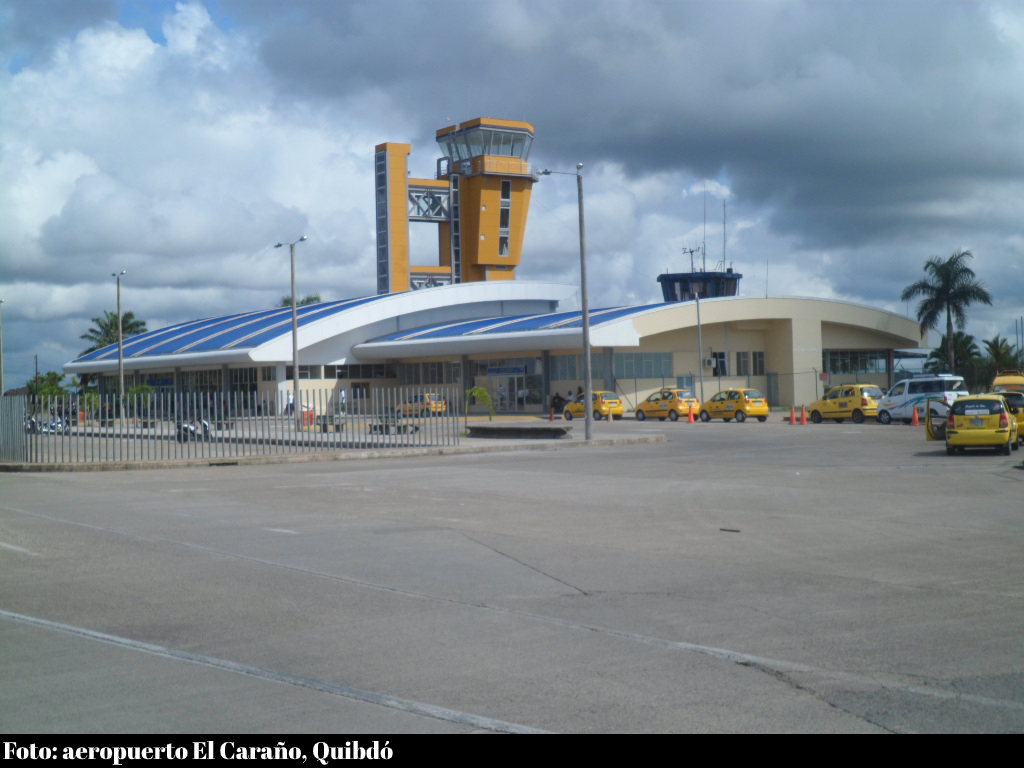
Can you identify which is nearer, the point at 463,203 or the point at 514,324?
the point at 514,324

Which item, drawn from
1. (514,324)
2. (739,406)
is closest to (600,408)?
(739,406)

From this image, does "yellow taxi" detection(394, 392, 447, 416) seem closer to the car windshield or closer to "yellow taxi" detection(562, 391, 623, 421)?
the car windshield

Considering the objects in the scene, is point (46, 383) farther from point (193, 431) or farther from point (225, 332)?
point (193, 431)

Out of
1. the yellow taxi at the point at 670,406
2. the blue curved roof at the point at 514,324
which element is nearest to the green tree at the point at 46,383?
the blue curved roof at the point at 514,324

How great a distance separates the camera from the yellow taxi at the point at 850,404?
146ft

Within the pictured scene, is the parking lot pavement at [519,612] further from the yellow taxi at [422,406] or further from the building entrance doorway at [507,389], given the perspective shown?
the building entrance doorway at [507,389]

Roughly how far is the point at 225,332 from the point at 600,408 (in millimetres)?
30362

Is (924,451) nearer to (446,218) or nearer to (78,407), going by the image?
(78,407)

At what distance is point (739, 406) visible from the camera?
49375 mm

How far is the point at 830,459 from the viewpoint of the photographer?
2542 centimetres

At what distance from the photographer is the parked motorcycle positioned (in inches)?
1150

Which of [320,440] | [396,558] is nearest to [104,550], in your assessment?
[396,558]

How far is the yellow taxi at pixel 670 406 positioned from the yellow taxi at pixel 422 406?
19152mm

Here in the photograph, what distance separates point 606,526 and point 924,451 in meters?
16.9
